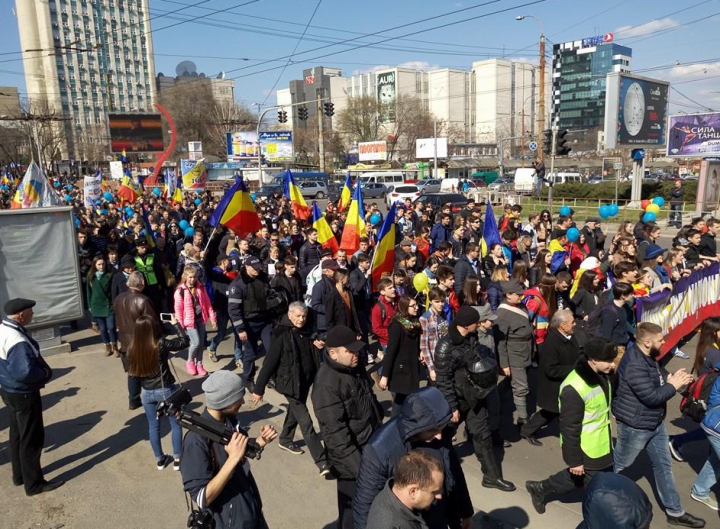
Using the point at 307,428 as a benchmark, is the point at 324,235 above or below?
above

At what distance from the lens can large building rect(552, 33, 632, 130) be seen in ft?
470

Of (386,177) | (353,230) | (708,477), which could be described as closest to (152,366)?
(708,477)

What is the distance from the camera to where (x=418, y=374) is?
5.20 meters

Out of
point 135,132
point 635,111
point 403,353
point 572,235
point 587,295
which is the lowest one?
point 403,353

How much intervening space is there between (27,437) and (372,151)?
6219 centimetres

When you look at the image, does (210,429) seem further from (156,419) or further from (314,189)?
(314,189)

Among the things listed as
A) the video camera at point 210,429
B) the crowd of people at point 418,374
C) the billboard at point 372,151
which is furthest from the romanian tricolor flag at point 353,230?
the billboard at point 372,151

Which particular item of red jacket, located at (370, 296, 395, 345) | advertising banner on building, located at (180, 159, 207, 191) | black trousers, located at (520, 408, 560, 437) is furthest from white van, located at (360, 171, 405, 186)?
black trousers, located at (520, 408, 560, 437)

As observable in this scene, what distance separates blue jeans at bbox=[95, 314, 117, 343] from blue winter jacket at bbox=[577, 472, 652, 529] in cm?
773

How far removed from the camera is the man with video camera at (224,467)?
271cm

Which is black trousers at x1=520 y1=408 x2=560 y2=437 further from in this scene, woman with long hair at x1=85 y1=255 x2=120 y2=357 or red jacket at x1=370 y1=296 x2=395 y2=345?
woman with long hair at x1=85 y1=255 x2=120 y2=357

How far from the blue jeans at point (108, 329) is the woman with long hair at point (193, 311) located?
1.66 meters

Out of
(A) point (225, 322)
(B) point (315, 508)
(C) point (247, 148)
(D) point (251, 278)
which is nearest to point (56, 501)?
(B) point (315, 508)

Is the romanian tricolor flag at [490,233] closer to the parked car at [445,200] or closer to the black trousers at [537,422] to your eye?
the black trousers at [537,422]
